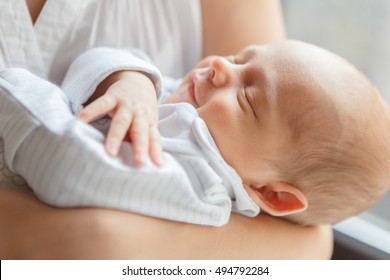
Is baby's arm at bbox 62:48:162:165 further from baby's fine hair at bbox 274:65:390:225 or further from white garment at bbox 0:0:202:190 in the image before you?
baby's fine hair at bbox 274:65:390:225

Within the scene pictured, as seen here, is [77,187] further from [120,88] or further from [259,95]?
[259,95]

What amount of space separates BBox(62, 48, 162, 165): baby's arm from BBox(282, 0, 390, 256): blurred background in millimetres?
790

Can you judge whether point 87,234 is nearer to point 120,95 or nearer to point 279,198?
point 120,95

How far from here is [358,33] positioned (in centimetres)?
164

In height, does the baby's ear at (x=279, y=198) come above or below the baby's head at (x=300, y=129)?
below

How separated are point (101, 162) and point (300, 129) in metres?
0.38

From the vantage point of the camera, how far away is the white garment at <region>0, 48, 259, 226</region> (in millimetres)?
786

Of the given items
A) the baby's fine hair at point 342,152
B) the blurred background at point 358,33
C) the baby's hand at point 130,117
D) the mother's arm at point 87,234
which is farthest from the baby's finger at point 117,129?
the blurred background at point 358,33

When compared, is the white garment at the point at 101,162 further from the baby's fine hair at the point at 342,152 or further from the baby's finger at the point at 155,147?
the baby's fine hair at the point at 342,152

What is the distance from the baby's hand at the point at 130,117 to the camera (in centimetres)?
80

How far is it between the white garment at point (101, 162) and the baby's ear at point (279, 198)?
57 millimetres

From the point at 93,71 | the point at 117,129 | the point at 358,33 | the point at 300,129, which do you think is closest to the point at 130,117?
the point at 117,129

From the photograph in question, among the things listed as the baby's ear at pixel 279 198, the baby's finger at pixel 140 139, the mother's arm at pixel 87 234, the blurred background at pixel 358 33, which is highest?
the blurred background at pixel 358 33

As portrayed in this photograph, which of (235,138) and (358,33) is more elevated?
(358,33)
